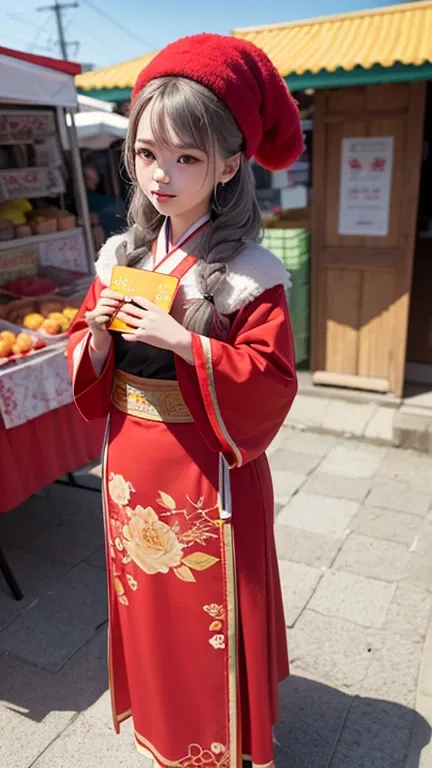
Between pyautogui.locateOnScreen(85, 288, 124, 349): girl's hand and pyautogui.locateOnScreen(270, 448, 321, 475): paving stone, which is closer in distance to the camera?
pyautogui.locateOnScreen(85, 288, 124, 349): girl's hand

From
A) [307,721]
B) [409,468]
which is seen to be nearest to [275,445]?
[409,468]

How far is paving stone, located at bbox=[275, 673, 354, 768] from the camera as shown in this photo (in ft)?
7.09

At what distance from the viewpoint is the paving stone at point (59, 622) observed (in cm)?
270

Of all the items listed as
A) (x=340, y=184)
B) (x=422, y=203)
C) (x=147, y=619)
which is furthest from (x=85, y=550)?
(x=422, y=203)

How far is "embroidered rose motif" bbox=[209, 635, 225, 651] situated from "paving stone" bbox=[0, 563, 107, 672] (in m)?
1.24

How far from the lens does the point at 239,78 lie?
1.35 metres

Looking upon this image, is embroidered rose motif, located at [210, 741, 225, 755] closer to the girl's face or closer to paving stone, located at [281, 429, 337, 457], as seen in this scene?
the girl's face

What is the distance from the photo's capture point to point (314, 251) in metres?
5.00

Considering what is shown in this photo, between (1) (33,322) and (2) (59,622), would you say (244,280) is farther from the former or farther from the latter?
(2) (59,622)

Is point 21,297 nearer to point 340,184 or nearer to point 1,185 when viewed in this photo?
point 1,185

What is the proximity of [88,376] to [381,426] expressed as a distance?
11.4 ft

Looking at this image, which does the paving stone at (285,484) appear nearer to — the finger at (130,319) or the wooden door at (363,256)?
the wooden door at (363,256)

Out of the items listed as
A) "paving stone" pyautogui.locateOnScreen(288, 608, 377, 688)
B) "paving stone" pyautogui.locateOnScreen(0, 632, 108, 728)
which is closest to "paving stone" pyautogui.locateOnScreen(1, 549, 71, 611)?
"paving stone" pyautogui.locateOnScreen(0, 632, 108, 728)

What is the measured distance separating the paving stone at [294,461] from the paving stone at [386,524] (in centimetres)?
63
